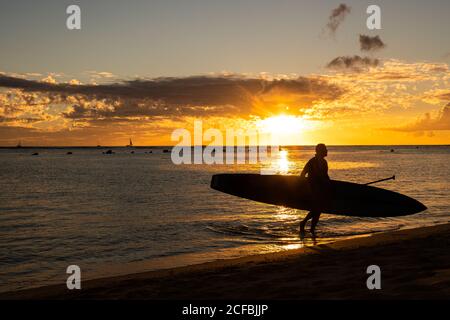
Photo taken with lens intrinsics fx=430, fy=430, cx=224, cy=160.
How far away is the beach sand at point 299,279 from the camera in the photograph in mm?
5978

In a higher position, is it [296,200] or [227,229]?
[296,200]

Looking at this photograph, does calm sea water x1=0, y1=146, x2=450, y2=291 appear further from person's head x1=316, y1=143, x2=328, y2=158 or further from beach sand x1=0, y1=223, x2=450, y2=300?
person's head x1=316, y1=143, x2=328, y2=158

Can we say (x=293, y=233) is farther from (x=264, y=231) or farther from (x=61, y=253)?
(x=61, y=253)

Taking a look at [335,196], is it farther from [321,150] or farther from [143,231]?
[143,231]

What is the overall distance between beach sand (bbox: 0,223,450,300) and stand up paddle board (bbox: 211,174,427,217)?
4031 mm

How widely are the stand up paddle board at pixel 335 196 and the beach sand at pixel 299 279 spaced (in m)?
4.03

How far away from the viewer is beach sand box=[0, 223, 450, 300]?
235 inches

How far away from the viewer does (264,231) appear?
45.0ft

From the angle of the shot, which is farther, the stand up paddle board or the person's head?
the stand up paddle board

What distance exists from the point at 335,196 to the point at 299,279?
750cm

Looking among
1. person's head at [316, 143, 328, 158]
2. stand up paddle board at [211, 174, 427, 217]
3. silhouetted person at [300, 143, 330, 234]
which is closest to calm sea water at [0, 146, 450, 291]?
stand up paddle board at [211, 174, 427, 217]

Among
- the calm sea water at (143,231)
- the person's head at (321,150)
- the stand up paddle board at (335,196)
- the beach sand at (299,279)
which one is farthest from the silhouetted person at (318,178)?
the beach sand at (299,279)
